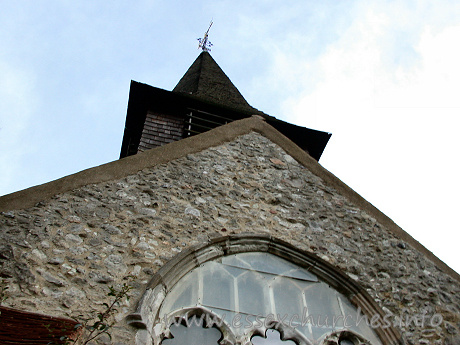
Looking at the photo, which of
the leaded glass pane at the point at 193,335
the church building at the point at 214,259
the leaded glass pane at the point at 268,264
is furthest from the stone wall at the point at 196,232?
the leaded glass pane at the point at 193,335

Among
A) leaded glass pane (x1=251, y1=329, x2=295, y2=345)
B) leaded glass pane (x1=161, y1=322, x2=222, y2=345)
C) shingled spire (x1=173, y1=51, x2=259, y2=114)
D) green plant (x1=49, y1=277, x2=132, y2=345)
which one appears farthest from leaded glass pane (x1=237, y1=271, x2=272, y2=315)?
shingled spire (x1=173, y1=51, x2=259, y2=114)

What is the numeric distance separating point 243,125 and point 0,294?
386 cm

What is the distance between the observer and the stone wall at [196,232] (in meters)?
4.03

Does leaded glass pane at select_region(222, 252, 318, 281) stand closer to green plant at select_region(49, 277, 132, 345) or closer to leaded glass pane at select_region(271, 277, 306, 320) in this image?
leaded glass pane at select_region(271, 277, 306, 320)

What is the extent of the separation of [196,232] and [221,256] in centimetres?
31

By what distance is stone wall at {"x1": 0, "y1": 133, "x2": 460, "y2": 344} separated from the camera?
403 centimetres

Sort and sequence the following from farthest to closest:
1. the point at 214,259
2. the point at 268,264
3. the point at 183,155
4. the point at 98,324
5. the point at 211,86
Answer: the point at 211,86 → the point at 183,155 → the point at 268,264 → the point at 214,259 → the point at 98,324

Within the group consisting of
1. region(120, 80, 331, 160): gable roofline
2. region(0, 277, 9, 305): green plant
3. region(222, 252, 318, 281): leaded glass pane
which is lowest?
region(0, 277, 9, 305): green plant

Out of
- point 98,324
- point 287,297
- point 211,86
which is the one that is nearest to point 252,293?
point 287,297

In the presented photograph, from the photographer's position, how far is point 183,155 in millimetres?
5902

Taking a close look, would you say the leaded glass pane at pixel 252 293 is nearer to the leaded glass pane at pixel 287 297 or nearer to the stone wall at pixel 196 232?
the leaded glass pane at pixel 287 297

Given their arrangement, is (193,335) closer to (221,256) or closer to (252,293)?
(252,293)

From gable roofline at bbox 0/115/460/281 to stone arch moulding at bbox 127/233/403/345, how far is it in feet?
3.70

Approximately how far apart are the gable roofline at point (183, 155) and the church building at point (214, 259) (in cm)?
2
